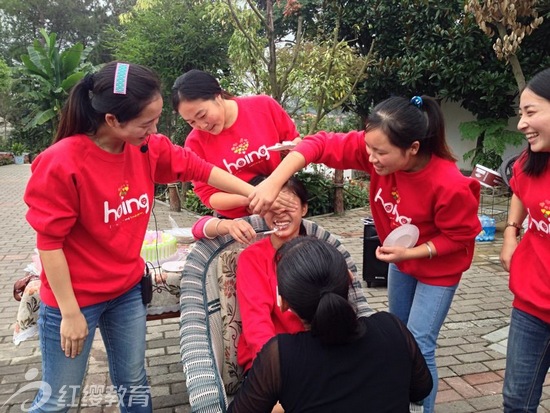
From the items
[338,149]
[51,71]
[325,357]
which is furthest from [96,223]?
[51,71]

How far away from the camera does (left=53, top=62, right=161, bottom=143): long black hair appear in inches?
65.4

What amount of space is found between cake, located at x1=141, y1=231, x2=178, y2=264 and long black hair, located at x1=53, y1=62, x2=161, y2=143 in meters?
1.09

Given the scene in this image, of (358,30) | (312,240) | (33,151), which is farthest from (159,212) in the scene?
(33,151)

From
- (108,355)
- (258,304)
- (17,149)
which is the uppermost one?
(258,304)

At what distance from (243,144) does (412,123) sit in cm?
90

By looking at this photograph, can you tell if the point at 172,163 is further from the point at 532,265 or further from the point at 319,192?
the point at 319,192

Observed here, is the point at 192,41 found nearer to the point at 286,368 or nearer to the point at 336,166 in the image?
the point at 336,166

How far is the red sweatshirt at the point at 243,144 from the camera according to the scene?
246 centimetres

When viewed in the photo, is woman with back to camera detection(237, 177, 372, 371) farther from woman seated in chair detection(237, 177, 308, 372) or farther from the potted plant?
the potted plant

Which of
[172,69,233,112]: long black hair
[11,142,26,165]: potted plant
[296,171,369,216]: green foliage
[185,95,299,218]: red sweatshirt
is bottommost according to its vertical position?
[11,142,26,165]: potted plant

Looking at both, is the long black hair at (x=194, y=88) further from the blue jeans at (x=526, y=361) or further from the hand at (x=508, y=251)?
the blue jeans at (x=526, y=361)

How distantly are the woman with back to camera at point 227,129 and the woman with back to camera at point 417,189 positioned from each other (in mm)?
360

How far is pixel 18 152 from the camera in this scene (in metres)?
24.3

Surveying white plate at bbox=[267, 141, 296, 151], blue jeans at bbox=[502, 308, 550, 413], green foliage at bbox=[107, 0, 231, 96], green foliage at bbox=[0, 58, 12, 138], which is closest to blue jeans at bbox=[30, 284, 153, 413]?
white plate at bbox=[267, 141, 296, 151]
